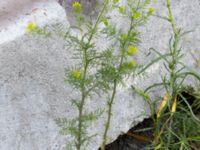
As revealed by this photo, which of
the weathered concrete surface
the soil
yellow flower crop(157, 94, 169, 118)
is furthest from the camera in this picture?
the soil

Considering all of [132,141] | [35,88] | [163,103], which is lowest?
[132,141]

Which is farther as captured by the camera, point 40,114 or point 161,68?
point 161,68

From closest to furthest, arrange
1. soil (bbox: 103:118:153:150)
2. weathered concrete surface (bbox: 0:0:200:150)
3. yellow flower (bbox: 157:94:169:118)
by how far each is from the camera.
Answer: weathered concrete surface (bbox: 0:0:200:150) < yellow flower (bbox: 157:94:169:118) < soil (bbox: 103:118:153:150)

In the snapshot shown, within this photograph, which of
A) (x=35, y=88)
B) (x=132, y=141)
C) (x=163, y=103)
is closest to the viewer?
(x=35, y=88)

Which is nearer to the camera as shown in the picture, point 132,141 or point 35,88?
point 35,88

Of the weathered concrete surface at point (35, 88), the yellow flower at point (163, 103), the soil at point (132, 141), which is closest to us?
the weathered concrete surface at point (35, 88)

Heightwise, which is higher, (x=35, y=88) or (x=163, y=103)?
(x=35, y=88)

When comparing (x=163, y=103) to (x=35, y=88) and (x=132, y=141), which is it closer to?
(x=132, y=141)

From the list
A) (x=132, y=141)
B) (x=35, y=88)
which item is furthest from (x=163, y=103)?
(x=35, y=88)

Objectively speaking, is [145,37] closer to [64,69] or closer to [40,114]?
[64,69]

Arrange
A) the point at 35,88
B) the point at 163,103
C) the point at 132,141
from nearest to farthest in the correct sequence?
1. the point at 35,88
2. the point at 163,103
3. the point at 132,141

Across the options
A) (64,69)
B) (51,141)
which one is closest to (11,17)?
(64,69)
